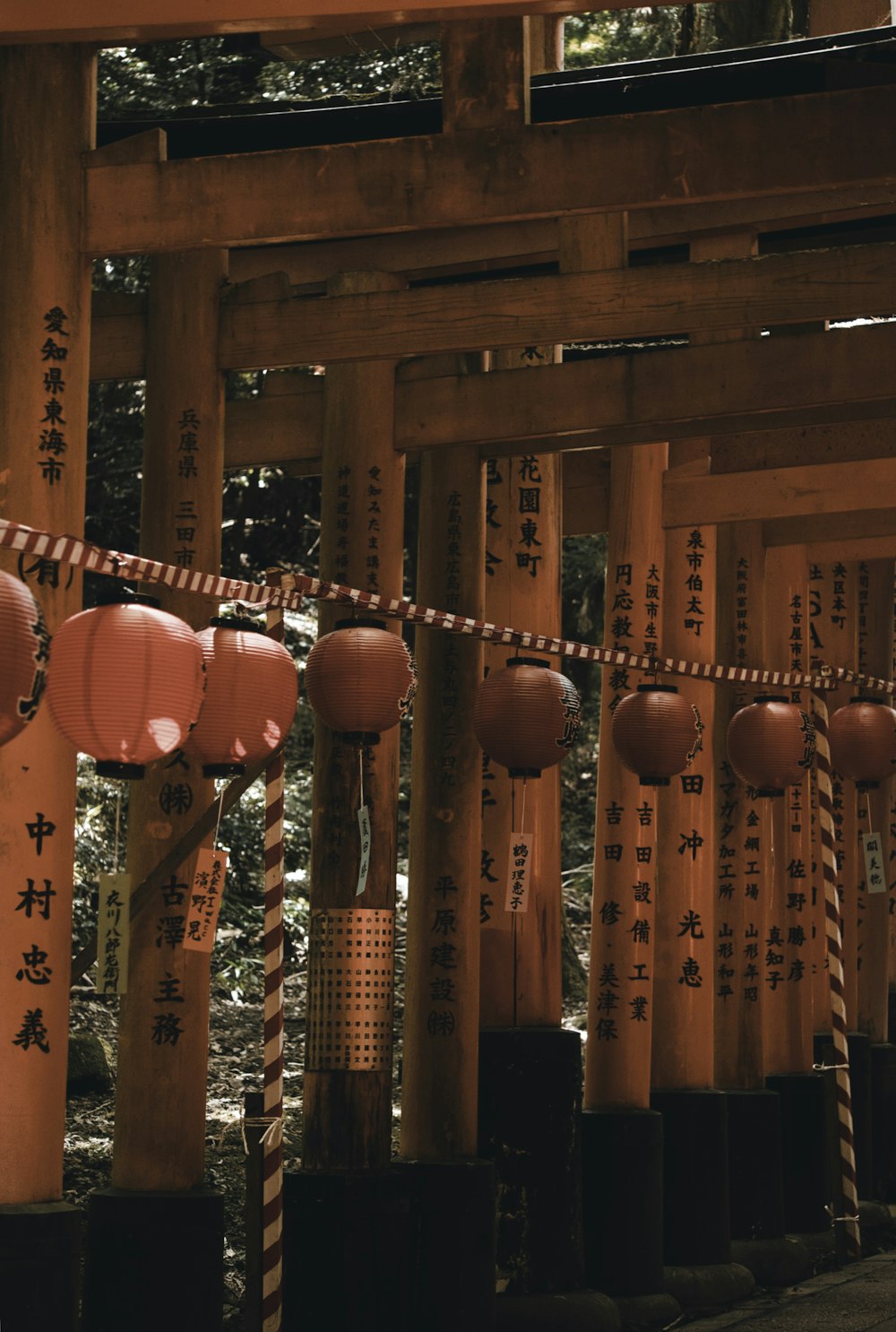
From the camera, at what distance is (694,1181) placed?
11.5 m

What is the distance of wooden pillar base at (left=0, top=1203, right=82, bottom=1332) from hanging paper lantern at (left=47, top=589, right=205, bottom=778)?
165 cm

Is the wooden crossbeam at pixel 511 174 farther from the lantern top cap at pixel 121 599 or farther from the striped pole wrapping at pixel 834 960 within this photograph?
the striped pole wrapping at pixel 834 960

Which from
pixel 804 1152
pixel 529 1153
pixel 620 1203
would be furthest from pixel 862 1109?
pixel 529 1153

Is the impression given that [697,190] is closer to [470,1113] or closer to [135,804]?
[135,804]

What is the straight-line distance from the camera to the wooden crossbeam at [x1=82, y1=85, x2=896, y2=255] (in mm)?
7824

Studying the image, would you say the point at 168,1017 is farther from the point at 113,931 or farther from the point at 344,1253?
the point at 344,1253

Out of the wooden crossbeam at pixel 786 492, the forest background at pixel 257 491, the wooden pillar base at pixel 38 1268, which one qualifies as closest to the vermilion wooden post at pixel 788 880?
the wooden crossbeam at pixel 786 492

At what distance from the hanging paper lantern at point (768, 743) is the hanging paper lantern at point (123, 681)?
5543mm

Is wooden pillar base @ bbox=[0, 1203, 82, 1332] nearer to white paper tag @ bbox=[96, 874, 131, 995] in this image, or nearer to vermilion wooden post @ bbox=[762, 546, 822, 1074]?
white paper tag @ bbox=[96, 874, 131, 995]

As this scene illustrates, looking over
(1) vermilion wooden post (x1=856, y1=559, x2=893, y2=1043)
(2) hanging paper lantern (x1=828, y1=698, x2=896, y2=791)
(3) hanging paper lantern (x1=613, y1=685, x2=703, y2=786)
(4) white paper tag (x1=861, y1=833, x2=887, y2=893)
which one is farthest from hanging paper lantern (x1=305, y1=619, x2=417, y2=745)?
(1) vermilion wooden post (x1=856, y1=559, x2=893, y2=1043)

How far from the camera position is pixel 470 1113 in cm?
972

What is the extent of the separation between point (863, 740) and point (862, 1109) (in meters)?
4.09

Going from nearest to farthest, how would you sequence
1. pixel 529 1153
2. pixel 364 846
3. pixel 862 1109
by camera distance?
pixel 364 846 < pixel 529 1153 < pixel 862 1109

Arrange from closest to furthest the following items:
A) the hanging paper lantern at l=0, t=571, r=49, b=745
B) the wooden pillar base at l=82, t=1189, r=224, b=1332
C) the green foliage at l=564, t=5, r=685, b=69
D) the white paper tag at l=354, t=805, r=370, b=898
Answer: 1. the hanging paper lantern at l=0, t=571, r=49, b=745
2. the wooden pillar base at l=82, t=1189, r=224, b=1332
3. the white paper tag at l=354, t=805, r=370, b=898
4. the green foliage at l=564, t=5, r=685, b=69
